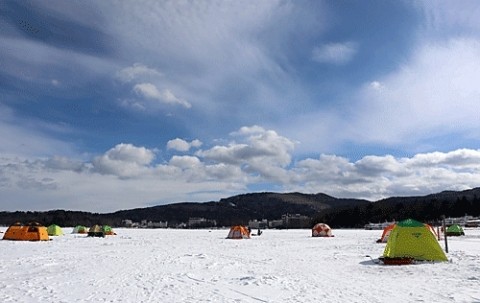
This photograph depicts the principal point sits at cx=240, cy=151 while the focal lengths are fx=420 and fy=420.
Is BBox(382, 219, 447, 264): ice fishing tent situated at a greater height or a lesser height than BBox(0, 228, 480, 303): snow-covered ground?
greater

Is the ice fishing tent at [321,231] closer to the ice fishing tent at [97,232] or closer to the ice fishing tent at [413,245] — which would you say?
the ice fishing tent at [97,232]

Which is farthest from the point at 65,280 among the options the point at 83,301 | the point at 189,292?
the point at 189,292

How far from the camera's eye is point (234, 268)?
51.0 feet

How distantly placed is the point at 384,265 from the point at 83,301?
1122 centimetres

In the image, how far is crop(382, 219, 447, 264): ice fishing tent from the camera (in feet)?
55.1

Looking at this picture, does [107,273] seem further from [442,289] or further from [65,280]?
[442,289]

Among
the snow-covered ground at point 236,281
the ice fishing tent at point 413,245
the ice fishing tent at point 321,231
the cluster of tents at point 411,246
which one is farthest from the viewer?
the ice fishing tent at point 321,231

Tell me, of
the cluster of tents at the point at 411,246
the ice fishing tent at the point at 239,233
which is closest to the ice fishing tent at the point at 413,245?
the cluster of tents at the point at 411,246

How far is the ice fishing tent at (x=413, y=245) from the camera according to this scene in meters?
16.8

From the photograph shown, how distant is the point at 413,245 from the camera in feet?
56.6

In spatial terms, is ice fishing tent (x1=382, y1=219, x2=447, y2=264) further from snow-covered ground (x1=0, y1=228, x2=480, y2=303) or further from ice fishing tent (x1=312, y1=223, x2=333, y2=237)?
ice fishing tent (x1=312, y1=223, x2=333, y2=237)

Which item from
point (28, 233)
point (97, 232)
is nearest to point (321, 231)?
point (97, 232)

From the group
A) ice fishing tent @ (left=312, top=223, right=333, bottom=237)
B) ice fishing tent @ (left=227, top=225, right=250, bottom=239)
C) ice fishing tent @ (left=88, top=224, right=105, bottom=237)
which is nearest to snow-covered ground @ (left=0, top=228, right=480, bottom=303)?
ice fishing tent @ (left=227, top=225, right=250, bottom=239)

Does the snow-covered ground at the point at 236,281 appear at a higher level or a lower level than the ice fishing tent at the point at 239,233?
lower
